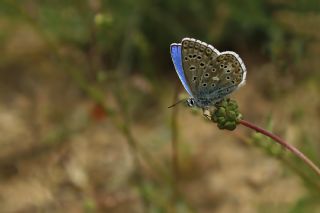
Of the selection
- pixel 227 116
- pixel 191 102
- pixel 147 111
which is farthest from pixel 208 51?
pixel 147 111

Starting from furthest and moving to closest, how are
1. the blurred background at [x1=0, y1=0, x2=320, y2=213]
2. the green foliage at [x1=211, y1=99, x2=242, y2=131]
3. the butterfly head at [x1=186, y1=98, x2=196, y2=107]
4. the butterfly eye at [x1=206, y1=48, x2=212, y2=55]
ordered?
the blurred background at [x1=0, y1=0, x2=320, y2=213] < the butterfly head at [x1=186, y1=98, x2=196, y2=107] < the butterfly eye at [x1=206, y1=48, x2=212, y2=55] < the green foliage at [x1=211, y1=99, x2=242, y2=131]

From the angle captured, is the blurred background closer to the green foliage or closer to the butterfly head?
the butterfly head

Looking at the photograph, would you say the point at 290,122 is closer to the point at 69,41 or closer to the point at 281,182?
the point at 281,182

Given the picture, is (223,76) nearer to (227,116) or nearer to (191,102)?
(191,102)

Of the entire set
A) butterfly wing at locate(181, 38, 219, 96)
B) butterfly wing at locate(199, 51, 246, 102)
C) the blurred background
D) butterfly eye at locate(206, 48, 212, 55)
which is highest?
the blurred background

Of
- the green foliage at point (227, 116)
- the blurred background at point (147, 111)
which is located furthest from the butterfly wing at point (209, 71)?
the blurred background at point (147, 111)

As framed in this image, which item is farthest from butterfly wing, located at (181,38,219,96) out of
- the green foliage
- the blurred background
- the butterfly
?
the blurred background
